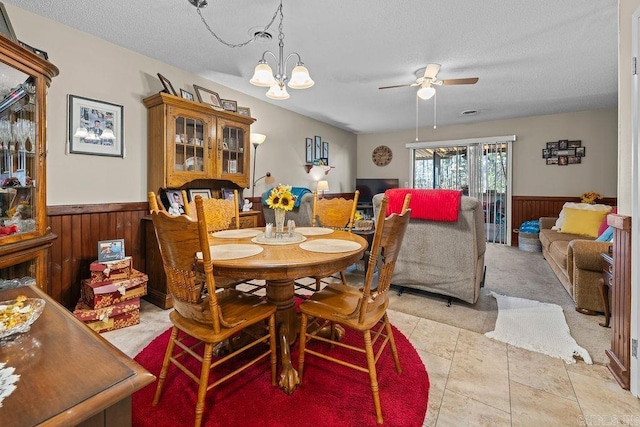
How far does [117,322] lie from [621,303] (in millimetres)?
3320

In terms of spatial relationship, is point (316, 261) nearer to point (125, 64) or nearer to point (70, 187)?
point (70, 187)

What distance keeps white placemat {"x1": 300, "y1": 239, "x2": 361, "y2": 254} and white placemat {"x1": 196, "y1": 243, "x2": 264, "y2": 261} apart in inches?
10.8

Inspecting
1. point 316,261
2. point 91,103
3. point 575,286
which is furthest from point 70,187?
point 575,286

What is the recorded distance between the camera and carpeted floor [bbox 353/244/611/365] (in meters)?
2.17

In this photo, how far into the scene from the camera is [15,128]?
5.53 ft

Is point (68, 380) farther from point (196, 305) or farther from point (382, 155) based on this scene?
point (382, 155)

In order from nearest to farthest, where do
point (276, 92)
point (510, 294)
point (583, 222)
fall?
1. point (276, 92)
2. point (510, 294)
3. point (583, 222)

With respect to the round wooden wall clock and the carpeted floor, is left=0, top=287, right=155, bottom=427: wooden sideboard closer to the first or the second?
the carpeted floor

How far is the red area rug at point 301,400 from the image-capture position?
4.50 feet

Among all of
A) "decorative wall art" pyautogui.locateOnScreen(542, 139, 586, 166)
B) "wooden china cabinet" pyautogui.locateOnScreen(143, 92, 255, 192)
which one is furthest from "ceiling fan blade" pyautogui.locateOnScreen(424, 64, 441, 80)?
"decorative wall art" pyautogui.locateOnScreen(542, 139, 586, 166)

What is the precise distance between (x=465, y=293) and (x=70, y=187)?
347 cm

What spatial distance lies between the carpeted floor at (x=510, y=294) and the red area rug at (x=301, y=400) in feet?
2.82

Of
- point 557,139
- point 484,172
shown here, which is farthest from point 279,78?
point 557,139

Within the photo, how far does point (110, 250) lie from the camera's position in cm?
256
